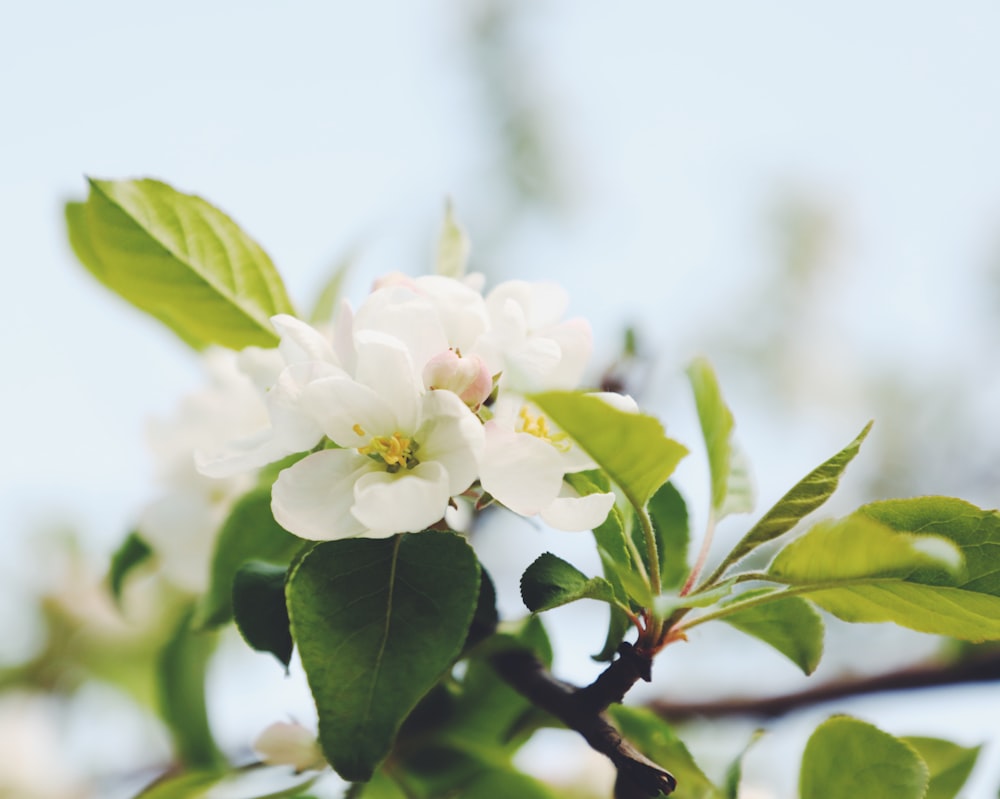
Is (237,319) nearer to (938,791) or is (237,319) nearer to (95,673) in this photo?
(938,791)

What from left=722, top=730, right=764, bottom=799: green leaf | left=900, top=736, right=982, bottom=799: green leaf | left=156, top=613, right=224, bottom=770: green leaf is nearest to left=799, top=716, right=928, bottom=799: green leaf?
left=722, top=730, right=764, bottom=799: green leaf

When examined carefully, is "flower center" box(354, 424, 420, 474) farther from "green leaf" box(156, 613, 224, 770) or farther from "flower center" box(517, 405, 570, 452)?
"green leaf" box(156, 613, 224, 770)

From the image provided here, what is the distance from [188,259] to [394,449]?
0.94 ft

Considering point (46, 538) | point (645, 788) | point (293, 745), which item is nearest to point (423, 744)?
point (293, 745)

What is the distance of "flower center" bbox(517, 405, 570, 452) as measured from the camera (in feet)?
1.94

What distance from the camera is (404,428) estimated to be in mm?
559

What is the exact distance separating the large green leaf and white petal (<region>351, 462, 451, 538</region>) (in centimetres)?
19

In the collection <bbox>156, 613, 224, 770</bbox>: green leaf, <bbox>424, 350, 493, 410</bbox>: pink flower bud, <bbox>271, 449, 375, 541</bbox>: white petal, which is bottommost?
<bbox>156, 613, 224, 770</bbox>: green leaf

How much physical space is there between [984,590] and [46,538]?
2.18 metres

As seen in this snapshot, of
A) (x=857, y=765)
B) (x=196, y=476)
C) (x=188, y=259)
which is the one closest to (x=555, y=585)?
(x=857, y=765)

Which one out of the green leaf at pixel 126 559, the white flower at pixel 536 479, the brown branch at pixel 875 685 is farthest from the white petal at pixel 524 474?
the brown branch at pixel 875 685

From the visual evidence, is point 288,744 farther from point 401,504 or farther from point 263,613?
point 401,504

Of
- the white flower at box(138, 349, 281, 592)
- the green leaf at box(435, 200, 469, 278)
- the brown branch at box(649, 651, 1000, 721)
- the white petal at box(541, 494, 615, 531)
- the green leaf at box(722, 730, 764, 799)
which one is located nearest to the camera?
the white petal at box(541, 494, 615, 531)

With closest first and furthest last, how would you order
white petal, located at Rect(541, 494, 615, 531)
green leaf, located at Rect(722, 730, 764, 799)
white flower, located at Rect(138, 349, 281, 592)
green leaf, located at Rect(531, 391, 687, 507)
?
green leaf, located at Rect(531, 391, 687, 507) < white petal, located at Rect(541, 494, 615, 531) < green leaf, located at Rect(722, 730, 764, 799) < white flower, located at Rect(138, 349, 281, 592)
